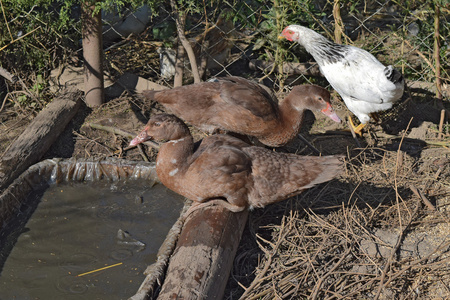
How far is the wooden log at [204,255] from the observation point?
10.6 feet

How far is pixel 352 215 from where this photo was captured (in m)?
4.19

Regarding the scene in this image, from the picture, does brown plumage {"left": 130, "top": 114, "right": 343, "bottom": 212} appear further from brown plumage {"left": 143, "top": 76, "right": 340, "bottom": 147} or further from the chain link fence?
the chain link fence

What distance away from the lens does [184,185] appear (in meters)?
3.94

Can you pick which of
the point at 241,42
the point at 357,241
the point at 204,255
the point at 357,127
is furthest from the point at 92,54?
the point at 357,241

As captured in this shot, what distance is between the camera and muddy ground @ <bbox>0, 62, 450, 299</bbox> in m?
3.62

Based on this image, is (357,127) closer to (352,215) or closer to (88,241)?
(352,215)

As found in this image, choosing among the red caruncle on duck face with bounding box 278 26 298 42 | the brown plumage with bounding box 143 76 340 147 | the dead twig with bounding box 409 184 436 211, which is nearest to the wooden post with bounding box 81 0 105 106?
the brown plumage with bounding box 143 76 340 147

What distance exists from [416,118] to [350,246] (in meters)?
2.35

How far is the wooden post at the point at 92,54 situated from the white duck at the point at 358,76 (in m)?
2.10

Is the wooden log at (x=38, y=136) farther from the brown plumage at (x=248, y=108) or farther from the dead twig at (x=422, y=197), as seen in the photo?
the dead twig at (x=422, y=197)

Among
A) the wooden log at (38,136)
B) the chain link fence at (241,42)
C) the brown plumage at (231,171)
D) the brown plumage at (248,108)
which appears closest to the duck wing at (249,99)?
the brown plumage at (248,108)

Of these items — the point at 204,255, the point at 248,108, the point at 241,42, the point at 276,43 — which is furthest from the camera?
the point at 241,42

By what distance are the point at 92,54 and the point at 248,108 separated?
6.80 ft

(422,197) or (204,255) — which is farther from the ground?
(204,255)
